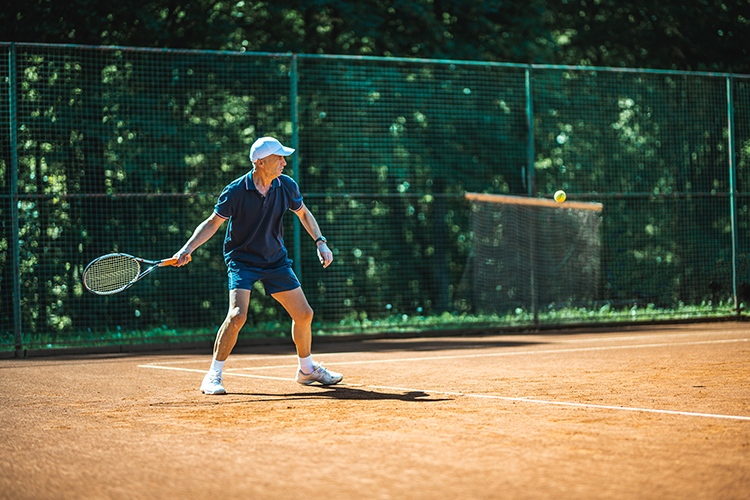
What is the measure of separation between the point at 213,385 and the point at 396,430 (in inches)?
94.3

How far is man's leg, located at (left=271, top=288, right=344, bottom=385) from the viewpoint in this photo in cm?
750

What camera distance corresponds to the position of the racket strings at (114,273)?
7.70m

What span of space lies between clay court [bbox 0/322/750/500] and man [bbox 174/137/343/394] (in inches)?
15.8

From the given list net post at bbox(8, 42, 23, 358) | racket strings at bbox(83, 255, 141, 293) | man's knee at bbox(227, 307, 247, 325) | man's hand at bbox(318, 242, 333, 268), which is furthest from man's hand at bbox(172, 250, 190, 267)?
net post at bbox(8, 42, 23, 358)

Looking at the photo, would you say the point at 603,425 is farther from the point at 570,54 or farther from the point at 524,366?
the point at 570,54

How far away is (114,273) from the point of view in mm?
7801

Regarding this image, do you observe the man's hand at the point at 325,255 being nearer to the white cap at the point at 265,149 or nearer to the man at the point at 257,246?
the man at the point at 257,246

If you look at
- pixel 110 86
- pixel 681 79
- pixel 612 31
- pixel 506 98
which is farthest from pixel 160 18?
pixel 612 31

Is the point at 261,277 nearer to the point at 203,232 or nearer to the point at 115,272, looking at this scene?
the point at 203,232

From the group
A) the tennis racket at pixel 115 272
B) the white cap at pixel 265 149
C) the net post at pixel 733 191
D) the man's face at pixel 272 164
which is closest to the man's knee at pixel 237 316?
the tennis racket at pixel 115 272

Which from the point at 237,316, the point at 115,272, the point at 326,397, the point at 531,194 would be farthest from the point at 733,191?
the point at 115,272

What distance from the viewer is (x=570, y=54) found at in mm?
20562

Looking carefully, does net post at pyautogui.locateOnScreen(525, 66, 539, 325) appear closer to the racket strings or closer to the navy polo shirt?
the navy polo shirt

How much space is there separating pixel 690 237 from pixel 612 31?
6593 mm
